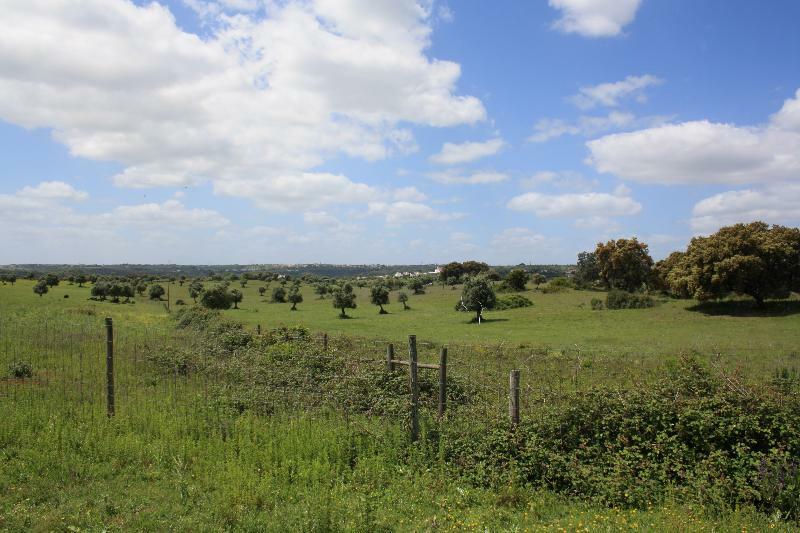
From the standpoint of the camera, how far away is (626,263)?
75062 mm

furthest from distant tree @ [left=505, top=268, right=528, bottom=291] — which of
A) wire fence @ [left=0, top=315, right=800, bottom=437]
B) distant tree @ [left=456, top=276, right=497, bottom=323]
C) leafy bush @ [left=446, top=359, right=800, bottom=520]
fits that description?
leafy bush @ [left=446, top=359, right=800, bottom=520]

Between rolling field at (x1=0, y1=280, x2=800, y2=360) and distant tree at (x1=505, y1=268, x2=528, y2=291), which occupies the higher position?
distant tree at (x1=505, y1=268, x2=528, y2=291)

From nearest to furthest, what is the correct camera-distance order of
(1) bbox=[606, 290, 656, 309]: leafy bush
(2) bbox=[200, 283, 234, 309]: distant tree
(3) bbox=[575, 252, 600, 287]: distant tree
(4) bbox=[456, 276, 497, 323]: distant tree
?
(4) bbox=[456, 276, 497, 323]: distant tree → (1) bbox=[606, 290, 656, 309]: leafy bush → (2) bbox=[200, 283, 234, 309]: distant tree → (3) bbox=[575, 252, 600, 287]: distant tree

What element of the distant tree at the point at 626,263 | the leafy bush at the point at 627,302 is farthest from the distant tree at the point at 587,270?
the leafy bush at the point at 627,302

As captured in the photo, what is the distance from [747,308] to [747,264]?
5340mm

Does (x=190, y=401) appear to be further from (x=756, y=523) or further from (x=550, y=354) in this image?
(x=550, y=354)

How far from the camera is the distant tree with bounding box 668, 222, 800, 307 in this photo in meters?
46.2

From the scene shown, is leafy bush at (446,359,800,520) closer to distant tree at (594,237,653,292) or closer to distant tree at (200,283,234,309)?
distant tree at (200,283,234,309)

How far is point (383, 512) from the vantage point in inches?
273

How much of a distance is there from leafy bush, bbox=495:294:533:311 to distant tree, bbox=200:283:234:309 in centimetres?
3708

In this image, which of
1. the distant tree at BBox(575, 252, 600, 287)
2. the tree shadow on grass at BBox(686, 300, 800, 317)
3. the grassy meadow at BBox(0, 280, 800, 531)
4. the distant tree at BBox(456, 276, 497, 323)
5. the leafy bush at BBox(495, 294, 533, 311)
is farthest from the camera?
the distant tree at BBox(575, 252, 600, 287)

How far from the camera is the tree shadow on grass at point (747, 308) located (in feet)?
148

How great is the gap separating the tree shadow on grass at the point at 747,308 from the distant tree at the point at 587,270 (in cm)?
3625

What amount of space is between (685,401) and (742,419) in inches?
32.4
